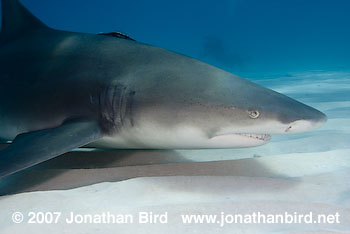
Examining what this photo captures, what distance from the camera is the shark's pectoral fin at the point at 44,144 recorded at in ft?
5.54

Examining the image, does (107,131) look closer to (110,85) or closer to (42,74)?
(110,85)

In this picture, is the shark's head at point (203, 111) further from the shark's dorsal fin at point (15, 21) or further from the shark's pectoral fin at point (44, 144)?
the shark's dorsal fin at point (15, 21)

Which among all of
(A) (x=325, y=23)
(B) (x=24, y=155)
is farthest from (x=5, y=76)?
(A) (x=325, y=23)

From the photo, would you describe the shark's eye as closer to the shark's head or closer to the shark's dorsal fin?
the shark's head

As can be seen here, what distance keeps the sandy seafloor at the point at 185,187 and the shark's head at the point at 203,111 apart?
264 mm

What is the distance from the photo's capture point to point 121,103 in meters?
2.29

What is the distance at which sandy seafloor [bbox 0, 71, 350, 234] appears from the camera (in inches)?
55.6

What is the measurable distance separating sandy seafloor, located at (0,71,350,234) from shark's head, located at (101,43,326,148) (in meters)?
0.26

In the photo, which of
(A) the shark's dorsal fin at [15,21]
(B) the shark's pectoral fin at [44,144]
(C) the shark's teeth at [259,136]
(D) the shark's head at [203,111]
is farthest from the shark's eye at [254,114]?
(A) the shark's dorsal fin at [15,21]

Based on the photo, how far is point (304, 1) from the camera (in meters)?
121

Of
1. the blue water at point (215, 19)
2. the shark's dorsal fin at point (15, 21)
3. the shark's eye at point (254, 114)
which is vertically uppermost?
the blue water at point (215, 19)

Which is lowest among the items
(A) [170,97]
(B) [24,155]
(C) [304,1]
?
(B) [24,155]

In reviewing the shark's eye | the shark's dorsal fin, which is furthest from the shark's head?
the shark's dorsal fin

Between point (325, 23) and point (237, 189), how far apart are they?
137 metres
